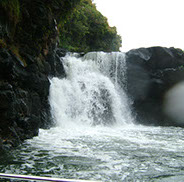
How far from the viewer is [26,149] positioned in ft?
16.3

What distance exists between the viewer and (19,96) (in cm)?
582

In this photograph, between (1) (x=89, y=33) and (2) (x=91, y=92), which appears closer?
(2) (x=91, y=92)

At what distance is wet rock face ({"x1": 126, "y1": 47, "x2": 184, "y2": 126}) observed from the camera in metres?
14.4

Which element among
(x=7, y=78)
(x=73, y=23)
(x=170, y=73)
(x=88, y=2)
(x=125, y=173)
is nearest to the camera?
(x=125, y=173)

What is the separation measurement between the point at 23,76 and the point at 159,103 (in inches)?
471

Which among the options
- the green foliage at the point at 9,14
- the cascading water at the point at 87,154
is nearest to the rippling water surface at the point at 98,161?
the cascading water at the point at 87,154

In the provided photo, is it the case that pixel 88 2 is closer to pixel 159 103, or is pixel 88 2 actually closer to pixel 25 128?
pixel 159 103

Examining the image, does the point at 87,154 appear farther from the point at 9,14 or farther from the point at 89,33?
the point at 89,33

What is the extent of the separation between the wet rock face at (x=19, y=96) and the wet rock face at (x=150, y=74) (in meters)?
8.46

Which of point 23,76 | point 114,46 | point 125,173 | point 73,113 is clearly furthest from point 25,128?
point 114,46

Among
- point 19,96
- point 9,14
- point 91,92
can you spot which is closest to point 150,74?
point 91,92

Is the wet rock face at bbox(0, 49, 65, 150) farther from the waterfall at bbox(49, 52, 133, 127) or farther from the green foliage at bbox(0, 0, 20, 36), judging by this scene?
the waterfall at bbox(49, 52, 133, 127)

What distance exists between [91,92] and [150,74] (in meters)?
5.43

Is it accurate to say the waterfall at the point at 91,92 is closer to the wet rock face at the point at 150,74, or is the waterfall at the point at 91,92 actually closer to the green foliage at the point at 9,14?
the wet rock face at the point at 150,74
